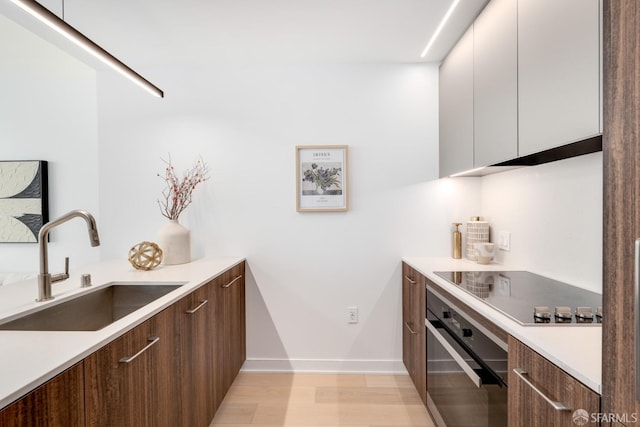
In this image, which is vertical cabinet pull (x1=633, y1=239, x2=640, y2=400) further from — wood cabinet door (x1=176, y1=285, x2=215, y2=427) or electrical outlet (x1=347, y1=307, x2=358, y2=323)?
electrical outlet (x1=347, y1=307, x2=358, y2=323)

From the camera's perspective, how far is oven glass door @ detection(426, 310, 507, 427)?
1.15m

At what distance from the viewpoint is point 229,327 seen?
219 centimetres

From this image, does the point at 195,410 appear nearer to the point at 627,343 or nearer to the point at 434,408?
the point at 434,408

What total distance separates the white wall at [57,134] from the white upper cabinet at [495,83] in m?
2.85

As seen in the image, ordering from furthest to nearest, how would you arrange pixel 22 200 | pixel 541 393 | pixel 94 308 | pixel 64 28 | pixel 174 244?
pixel 22 200, pixel 174 244, pixel 94 308, pixel 64 28, pixel 541 393

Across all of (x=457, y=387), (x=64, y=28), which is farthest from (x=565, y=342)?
(x=64, y=28)

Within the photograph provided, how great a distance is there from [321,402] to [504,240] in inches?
63.3

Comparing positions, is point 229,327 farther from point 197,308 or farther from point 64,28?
point 64,28

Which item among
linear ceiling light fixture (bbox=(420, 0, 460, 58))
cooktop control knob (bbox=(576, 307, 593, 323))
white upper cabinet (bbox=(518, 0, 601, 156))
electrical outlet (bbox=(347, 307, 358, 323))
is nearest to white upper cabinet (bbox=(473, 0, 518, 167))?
white upper cabinet (bbox=(518, 0, 601, 156))

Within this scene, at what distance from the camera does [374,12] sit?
189 centimetres

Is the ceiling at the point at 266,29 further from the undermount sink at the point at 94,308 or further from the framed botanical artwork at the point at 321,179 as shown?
the undermount sink at the point at 94,308

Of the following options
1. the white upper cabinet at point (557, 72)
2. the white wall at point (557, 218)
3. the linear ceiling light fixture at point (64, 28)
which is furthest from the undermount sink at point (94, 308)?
the white wall at point (557, 218)

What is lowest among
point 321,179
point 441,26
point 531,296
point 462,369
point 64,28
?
point 462,369

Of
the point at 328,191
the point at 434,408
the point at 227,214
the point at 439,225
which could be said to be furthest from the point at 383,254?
the point at 227,214
